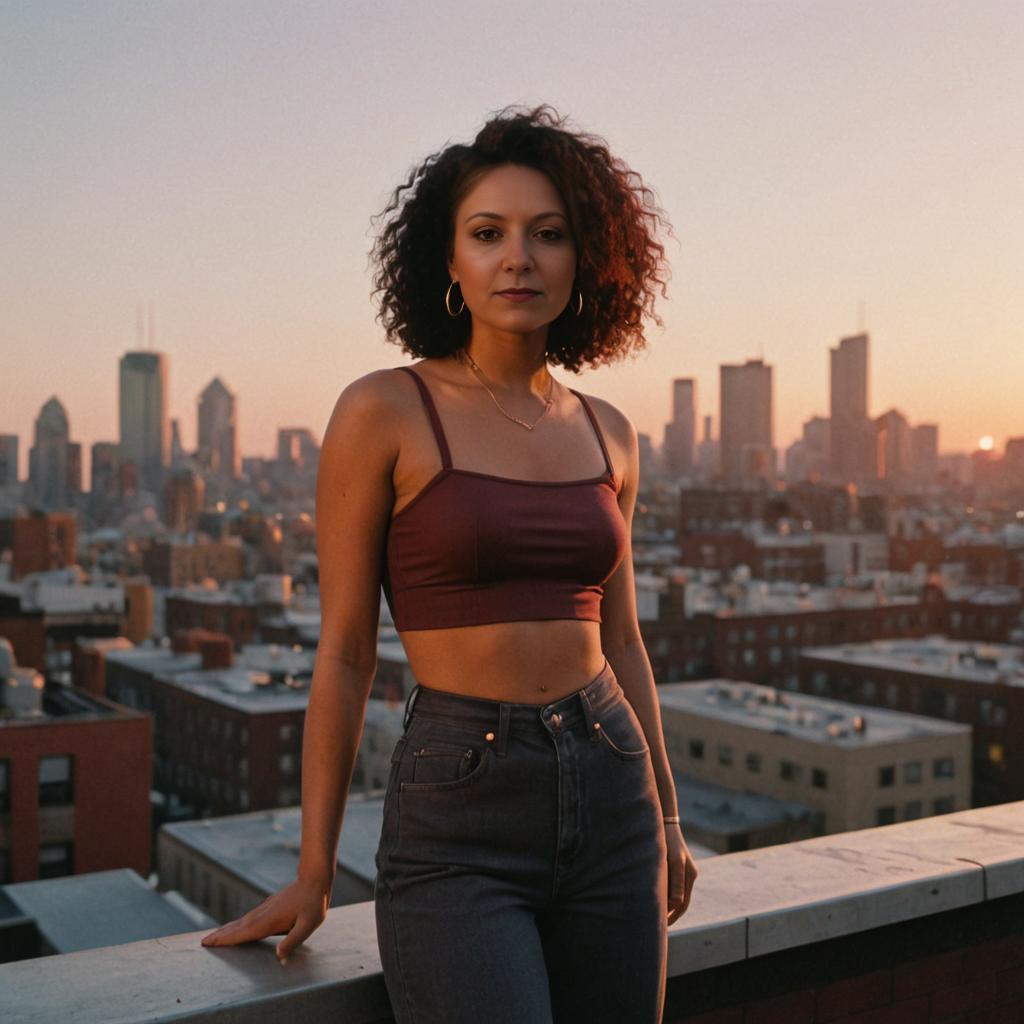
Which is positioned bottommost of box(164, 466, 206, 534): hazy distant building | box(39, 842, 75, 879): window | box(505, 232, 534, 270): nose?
box(39, 842, 75, 879): window

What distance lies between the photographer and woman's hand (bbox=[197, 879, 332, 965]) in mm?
1732

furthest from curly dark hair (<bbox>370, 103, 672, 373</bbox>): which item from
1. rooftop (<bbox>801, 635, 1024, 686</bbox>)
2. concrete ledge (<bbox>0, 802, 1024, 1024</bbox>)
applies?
rooftop (<bbox>801, 635, 1024, 686</bbox>)

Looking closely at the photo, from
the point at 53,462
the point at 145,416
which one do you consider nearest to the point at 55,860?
the point at 53,462

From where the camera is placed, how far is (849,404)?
98.9 m

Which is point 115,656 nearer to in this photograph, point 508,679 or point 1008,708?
point 1008,708

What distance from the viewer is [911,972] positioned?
2371 millimetres

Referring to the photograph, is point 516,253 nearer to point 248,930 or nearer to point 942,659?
point 248,930

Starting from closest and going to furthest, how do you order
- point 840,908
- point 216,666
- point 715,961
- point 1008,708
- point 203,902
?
point 715,961
point 840,908
point 203,902
point 1008,708
point 216,666

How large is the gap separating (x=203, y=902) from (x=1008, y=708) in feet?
59.8

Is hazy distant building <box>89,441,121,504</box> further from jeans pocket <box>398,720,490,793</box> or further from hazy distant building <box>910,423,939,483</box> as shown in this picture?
jeans pocket <box>398,720,490,793</box>

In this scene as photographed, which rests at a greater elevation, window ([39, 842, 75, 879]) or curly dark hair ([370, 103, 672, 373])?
curly dark hair ([370, 103, 672, 373])

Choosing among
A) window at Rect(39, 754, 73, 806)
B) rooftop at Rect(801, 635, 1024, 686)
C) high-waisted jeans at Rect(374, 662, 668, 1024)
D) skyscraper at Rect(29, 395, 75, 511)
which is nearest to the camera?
high-waisted jeans at Rect(374, 662, 668, 1024)

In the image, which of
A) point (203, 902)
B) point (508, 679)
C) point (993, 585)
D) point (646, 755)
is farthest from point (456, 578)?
point (993, 585)

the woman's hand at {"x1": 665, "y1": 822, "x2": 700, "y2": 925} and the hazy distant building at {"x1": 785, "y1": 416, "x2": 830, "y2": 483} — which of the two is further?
the hazy distant building at {"x1": 785, "y1": 416, "x2": 830, "y2": 483}
